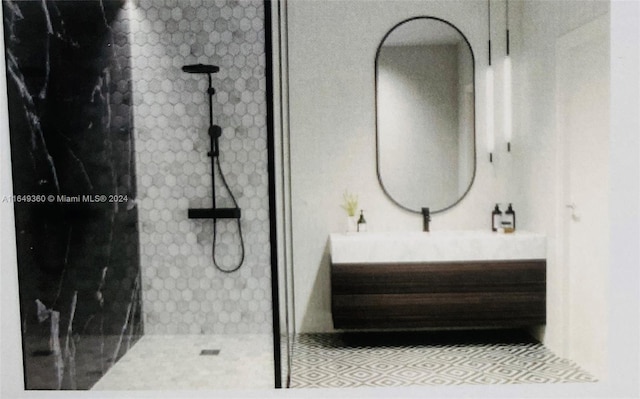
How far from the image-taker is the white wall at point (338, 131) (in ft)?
12.3

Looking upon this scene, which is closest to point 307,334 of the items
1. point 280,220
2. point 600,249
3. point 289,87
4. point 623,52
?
point 280,220

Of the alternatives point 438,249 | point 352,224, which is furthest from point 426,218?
point 352,224

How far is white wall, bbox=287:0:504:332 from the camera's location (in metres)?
3.76

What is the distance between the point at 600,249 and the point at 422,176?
1.24 m

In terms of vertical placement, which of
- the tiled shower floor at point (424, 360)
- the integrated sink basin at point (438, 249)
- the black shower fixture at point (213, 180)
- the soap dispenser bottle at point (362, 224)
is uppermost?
the black shower fixture at point (213, 180)

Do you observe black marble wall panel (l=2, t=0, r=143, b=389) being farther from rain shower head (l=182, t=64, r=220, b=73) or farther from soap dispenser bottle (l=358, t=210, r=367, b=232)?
soap dispenser bottle (l=358, t=210, r=367, b=232)

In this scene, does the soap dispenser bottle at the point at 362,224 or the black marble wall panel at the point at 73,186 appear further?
the soap dispenser bottle at the point at 362,224

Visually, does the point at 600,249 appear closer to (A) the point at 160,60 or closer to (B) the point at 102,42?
(A) the point at 160,60

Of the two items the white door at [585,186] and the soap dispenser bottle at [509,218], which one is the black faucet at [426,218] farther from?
the white door at [585,186]

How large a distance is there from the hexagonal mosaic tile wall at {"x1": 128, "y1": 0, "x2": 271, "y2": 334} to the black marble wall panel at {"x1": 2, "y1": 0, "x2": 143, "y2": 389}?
99 mm

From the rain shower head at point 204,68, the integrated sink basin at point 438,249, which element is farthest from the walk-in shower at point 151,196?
the integrated sink basin at point 438,249

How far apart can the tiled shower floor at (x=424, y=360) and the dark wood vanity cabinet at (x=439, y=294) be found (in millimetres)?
181

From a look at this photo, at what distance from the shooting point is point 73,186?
100.0 inches

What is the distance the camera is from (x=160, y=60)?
2.58 m
